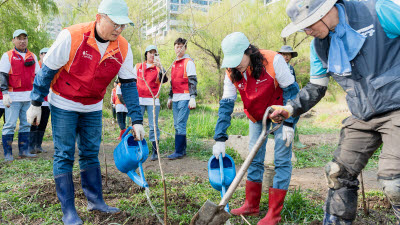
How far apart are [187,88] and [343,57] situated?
3.80 metres

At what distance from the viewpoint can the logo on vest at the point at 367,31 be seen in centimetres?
197

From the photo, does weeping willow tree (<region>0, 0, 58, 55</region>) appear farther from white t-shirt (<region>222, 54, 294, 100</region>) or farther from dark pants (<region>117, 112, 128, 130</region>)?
white t-shirt (<region>222, 54, 294, 100</region>)

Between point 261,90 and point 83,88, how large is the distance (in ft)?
4.95

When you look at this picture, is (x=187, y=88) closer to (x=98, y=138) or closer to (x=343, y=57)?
(x=98, y=138)

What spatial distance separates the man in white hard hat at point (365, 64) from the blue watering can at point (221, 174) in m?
0.86

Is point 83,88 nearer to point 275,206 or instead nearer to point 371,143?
point 275,206

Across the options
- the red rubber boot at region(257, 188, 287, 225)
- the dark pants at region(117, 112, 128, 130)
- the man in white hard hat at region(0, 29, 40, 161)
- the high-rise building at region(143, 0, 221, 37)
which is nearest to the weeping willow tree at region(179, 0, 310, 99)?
the dark pants at region(117, 112, 128, 130)

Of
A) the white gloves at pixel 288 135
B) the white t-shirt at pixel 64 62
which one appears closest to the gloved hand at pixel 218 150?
the white gloves at pixel 288 135

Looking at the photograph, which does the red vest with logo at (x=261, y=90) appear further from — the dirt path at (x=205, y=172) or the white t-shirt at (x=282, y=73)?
the dirt path at (x=205, y=172)

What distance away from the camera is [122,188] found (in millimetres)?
3568

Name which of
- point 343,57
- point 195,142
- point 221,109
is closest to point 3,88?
point 195,142

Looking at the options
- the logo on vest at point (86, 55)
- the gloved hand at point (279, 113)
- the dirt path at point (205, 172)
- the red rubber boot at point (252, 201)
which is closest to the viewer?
the gloved hand at point (279, 113)

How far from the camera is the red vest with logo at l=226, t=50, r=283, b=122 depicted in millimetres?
2764

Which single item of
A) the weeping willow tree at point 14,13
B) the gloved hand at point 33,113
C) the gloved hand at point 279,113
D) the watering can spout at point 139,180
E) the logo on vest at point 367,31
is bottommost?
the watering can spout at point 139,180
